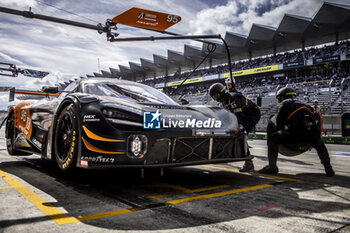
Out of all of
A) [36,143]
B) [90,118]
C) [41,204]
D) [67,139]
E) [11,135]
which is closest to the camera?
[41,204]

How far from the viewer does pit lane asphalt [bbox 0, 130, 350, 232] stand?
204 centimetres

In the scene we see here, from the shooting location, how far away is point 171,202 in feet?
8.65

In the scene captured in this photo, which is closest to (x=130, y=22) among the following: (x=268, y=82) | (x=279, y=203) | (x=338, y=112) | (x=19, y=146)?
(x=19, y=146)

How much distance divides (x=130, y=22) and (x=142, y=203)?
9530 millimetres

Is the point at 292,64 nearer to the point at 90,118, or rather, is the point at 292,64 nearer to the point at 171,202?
the point at 90,118

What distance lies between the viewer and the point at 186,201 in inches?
105

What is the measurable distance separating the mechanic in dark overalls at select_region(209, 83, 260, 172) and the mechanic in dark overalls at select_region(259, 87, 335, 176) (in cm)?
53

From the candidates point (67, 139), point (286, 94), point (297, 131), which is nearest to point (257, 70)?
point (286, 94)

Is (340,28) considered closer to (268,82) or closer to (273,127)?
(268,82)

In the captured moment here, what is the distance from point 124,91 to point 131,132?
1.23m

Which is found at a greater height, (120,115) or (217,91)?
(217,91)

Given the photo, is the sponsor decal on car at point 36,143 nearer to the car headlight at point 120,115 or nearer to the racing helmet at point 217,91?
the car headlight at point 120,115

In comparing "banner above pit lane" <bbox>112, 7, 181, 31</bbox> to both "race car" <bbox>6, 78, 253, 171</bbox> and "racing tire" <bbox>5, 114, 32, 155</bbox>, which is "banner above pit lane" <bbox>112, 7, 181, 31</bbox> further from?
"race car" <bbox>6, 78, 253, 171</bbox>

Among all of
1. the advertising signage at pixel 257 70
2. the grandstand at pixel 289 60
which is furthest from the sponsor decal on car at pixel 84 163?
the advertising signage at pixel 257 70
